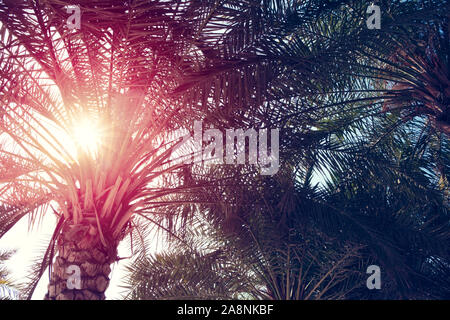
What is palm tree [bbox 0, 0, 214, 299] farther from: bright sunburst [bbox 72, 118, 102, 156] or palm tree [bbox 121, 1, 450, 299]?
palm tree [bbox 121, 1, 450, 299]

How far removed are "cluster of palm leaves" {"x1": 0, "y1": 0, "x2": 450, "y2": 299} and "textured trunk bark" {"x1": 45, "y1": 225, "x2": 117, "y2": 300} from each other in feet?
0.37

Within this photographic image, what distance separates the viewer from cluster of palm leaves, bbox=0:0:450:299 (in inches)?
186

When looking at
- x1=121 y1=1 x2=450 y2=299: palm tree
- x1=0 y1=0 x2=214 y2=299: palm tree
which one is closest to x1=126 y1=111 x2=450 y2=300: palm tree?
x1=121 y1=1 x2=450 y2=299: palm tree

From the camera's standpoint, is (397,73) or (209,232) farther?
(209,232)

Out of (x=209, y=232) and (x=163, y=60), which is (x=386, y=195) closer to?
(x=209, y=232)

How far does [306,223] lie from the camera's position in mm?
5590

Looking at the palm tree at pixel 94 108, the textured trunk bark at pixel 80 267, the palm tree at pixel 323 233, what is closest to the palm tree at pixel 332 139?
the palm tree at pixel 323 233

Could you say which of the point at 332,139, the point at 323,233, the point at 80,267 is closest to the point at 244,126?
the point at 332,139

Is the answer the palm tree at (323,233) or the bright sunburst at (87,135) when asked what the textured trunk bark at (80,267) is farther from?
the palm tree at (323,233)

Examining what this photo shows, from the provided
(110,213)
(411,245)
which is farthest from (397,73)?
(110,213)

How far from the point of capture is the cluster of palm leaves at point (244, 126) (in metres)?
4.73
